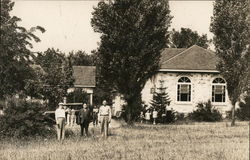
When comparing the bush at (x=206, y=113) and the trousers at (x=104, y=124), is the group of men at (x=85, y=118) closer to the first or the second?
the trousers at (x=104, y=124)

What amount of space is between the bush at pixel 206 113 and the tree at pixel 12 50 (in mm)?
15574

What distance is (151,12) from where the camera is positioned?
25.9 metres

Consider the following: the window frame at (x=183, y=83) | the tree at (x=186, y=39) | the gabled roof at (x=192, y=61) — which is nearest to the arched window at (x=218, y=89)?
the gabled roof at (x=192, y=61)

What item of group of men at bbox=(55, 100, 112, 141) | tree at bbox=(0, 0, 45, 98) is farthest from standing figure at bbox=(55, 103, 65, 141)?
tree at bbox=(0, 0, 45, 98)

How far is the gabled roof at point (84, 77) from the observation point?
52.1 m

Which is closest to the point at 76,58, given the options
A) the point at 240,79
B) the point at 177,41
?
the point at 177,41

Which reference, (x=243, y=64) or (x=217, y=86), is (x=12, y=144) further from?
(x=217, y=86)

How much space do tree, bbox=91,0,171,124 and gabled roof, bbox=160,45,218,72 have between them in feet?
32.3

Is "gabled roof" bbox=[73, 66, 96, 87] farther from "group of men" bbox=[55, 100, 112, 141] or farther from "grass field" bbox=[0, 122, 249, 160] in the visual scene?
"grass field" bbox=[0, 122, 249, 160]

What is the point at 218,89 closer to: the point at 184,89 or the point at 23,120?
the point at 184,89

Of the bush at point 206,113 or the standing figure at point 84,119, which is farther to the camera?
the bush at point 206,113

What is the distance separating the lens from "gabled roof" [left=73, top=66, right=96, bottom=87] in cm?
5206

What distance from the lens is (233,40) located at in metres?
28.1

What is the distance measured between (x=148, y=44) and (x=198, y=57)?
43.4 feet
